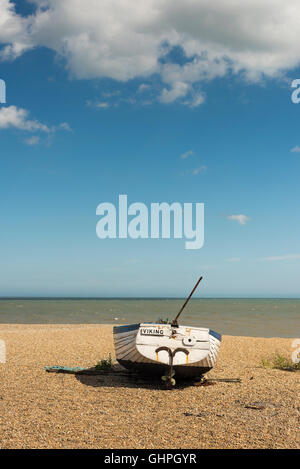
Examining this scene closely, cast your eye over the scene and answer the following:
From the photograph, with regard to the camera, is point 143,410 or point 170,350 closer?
point 143,410

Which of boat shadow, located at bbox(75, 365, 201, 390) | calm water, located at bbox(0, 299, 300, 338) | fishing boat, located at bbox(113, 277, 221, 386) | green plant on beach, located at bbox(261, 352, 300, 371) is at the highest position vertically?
fishing boat, located at bbox(113, 277, 221, 386)

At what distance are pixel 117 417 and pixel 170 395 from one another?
7.05 feet

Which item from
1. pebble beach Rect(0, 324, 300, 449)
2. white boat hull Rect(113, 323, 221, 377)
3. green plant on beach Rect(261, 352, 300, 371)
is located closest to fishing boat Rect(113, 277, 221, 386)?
white boat hull Rect(113, 323, 221, 377)

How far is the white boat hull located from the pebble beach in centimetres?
53

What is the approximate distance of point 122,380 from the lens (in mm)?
10961

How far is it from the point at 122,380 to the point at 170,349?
1817 millimetres

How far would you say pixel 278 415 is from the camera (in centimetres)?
792

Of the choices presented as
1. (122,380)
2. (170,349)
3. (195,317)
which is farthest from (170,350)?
(195,317)

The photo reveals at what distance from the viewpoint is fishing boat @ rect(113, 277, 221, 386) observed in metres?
10.1

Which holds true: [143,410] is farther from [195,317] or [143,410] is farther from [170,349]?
[195,317]

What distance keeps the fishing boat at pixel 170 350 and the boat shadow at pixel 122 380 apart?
0.33 m

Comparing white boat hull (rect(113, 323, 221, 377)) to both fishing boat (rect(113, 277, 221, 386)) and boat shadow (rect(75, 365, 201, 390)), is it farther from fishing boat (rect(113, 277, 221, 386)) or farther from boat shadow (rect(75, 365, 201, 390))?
boat shadow (rect(75, 365, 201, 390))
